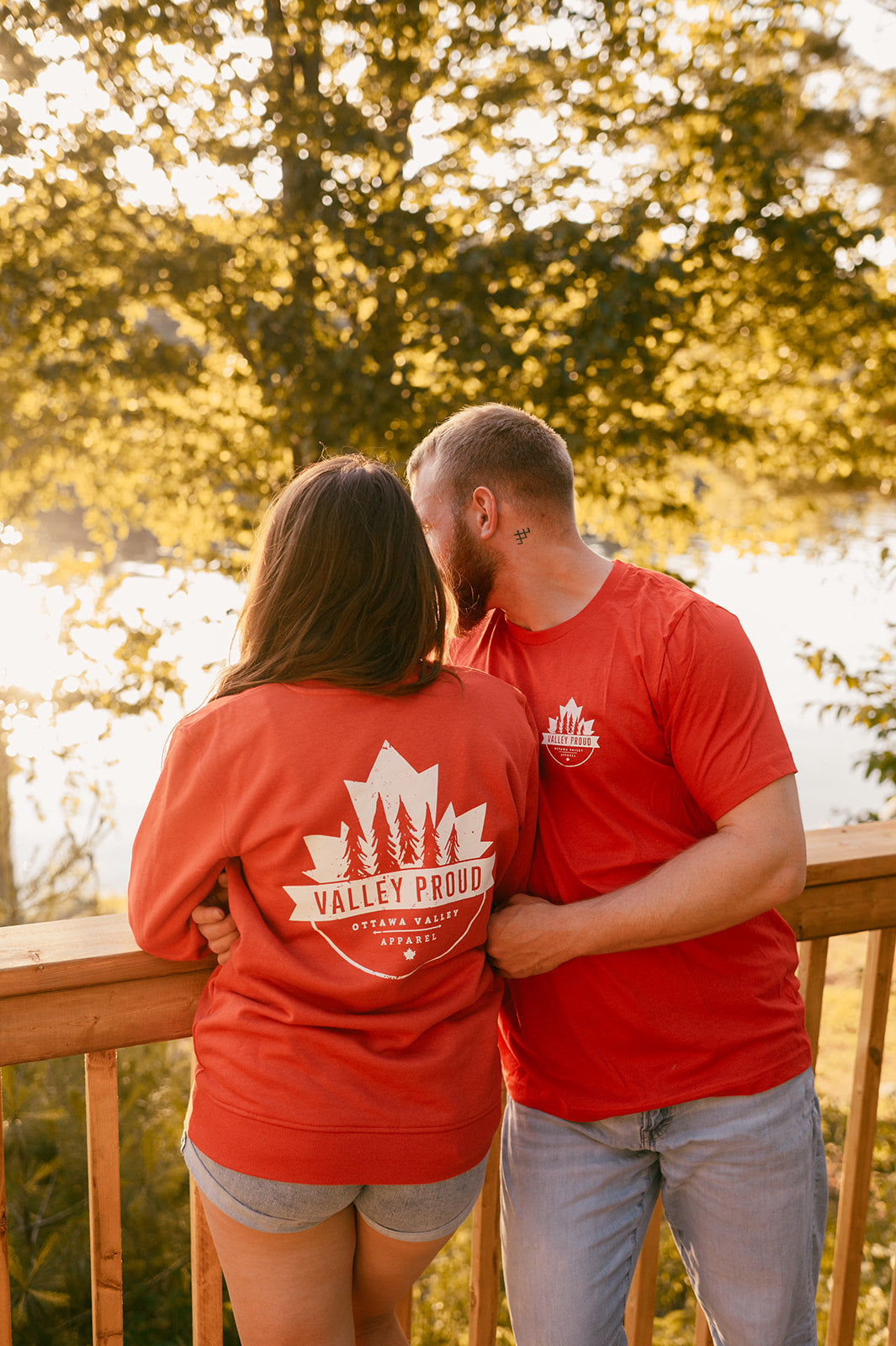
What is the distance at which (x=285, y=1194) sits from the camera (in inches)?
47.7

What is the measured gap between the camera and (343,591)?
4.17 ft

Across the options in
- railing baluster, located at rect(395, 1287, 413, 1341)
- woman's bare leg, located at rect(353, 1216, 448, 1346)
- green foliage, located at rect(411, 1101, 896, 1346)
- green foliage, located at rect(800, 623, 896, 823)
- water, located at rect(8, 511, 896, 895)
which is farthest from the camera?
water, located at rect(8, 511, 896, 895)

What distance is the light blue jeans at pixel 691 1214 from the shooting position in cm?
150

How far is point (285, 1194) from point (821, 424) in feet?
19.6

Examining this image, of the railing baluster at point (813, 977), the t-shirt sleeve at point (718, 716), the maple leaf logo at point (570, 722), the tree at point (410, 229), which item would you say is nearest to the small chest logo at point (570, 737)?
the maple leaf logo at point (570, 722)

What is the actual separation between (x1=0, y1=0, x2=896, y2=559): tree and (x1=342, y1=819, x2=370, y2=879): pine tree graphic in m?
3.81

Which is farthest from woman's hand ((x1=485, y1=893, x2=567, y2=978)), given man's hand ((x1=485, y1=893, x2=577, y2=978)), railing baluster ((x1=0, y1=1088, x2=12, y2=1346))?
railing baluster ((x1=0, y1=1088, x2=12, y2=1346))

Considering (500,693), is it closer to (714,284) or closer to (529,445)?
(529,445)

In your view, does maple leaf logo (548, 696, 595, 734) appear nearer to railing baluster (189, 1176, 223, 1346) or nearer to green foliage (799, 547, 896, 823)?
railing baluster (189, 1176, 223, 1346)

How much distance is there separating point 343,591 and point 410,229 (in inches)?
152

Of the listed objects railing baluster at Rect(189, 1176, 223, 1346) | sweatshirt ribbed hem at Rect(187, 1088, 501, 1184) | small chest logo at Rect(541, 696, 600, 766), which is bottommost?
railing baluster at Rect(189, 1176, 223, 1346)

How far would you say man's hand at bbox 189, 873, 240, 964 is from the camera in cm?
129

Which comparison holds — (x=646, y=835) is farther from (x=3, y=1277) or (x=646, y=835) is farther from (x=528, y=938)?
(x=3, y=1277)

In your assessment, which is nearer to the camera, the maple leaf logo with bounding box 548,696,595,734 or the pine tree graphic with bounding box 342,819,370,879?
the pine tree graphic with bounding box 342,819,370,879
